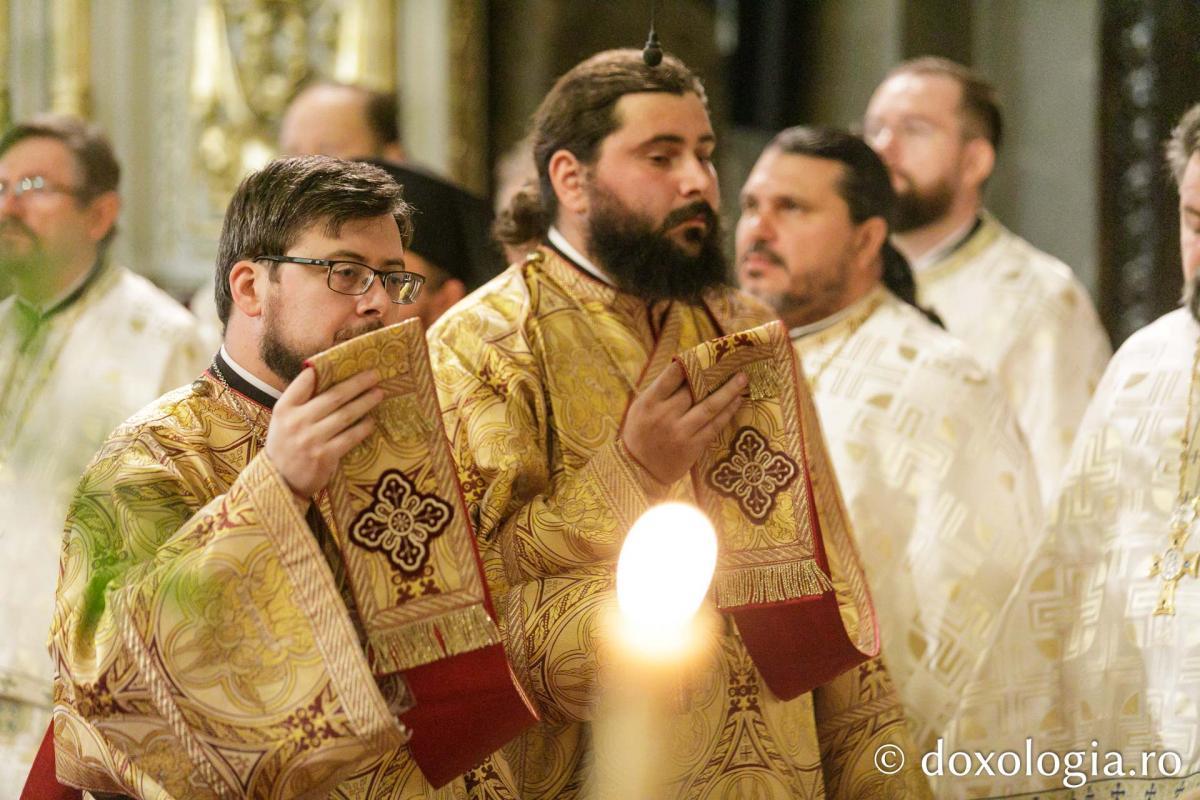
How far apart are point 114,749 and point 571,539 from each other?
0.94 meters

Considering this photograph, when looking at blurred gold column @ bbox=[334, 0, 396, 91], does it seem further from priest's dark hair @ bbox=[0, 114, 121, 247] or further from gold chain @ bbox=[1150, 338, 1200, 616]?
gold chain @ bbox=[1150, 338, 1200, 616]

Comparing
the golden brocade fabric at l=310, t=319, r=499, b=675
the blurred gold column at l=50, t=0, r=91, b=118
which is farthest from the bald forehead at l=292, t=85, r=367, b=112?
the golden brocade fabric at l=310, t=319, r=499, b=675

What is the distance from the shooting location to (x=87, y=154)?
15.7 feet

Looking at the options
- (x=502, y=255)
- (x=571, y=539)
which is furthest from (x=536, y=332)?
(x=502, y=255)

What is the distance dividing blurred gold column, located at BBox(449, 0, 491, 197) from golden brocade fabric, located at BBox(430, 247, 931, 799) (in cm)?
363

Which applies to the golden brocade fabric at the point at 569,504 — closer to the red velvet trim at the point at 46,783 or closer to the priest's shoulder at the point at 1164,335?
the red velvet trim at the point at 46,783

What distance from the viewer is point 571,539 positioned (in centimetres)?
315

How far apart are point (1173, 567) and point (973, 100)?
2.65 meters

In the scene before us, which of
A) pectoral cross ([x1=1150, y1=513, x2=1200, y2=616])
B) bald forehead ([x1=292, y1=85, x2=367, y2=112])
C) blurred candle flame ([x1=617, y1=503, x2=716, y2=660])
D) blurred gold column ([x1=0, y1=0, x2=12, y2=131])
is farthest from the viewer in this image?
blurred gold column ([x1=0, y1=0, x2=12, y2=131])

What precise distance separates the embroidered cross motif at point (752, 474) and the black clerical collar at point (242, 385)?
91 cm

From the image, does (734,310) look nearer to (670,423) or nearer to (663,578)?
(670,423)

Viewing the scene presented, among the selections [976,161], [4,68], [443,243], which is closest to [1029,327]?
[976,161]

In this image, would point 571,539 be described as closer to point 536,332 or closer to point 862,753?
point 536,332

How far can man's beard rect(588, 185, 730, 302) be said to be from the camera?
138 inches
